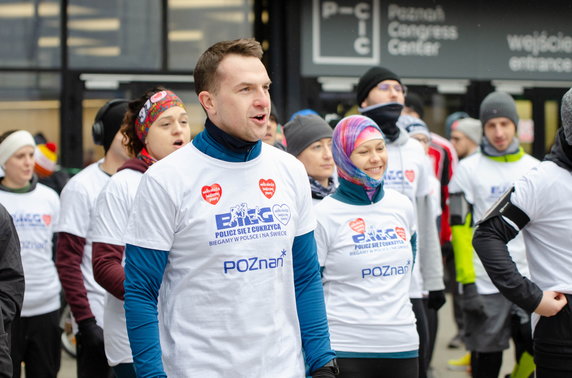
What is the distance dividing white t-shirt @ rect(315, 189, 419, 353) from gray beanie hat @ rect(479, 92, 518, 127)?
9.01 ft

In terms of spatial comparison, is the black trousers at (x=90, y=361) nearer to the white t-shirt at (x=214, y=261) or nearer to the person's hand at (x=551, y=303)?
the white t-shirt at (x=214, y=261)

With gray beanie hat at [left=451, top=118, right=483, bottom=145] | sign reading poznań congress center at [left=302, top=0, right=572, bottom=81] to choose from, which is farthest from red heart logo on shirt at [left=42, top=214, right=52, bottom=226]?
sign reading poznań congress center at [left=302, top=0, right=572, bottom=81]

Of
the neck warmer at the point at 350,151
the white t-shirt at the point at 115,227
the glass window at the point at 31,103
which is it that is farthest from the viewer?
the glass window at the point at 31,103

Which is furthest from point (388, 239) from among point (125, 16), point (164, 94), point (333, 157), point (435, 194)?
point (125, 16)

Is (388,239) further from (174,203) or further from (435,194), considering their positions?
(435,194)

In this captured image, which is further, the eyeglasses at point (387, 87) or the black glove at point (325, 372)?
the eyeglasses at point (387, 87)

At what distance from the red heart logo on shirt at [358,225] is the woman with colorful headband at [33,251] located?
94.1 inches

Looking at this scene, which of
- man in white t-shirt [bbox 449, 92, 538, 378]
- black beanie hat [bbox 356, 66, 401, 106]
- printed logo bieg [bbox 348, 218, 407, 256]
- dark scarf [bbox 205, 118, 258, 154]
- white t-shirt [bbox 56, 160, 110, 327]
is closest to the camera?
dark scarf [bbox 205, 118, 258, 154]

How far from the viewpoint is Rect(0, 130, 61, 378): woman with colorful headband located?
19.7ft

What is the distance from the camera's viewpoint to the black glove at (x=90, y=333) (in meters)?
5.05

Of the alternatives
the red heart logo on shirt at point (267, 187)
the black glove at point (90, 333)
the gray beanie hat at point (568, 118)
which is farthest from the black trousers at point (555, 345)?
the black glove at point (90, 333)

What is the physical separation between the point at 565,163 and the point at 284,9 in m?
9.06

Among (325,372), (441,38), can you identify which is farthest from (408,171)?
(441,38)

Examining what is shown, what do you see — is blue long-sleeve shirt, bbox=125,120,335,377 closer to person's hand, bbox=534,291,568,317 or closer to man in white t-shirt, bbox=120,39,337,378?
man in white t-shirt, bbox=120,39,337,378
